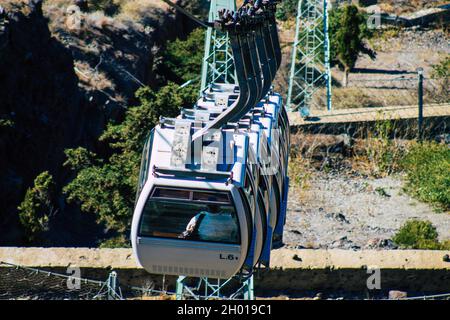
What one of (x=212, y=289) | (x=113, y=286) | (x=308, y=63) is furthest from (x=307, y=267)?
(x=308, y=63)

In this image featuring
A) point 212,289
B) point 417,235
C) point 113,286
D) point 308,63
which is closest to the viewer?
point 113,286

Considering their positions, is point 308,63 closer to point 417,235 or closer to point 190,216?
point 417,235

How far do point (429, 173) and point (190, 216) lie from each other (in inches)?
584

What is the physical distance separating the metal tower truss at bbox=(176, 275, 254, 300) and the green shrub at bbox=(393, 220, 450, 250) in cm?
536

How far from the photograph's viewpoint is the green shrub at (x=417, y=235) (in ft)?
73.3

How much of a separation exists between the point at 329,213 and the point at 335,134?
414cm

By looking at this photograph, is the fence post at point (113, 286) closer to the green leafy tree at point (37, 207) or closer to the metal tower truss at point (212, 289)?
the metal tower truss at point (212, 289)

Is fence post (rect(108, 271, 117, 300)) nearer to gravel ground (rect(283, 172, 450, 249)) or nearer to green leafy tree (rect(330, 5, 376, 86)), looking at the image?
gravel ground (rect(283, 172, 450, 249))

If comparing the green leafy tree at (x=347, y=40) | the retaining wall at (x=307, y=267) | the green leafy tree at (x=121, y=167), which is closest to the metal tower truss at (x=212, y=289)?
the retaining wall at (x=307, y=267)

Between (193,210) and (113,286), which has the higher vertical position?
(193,210)

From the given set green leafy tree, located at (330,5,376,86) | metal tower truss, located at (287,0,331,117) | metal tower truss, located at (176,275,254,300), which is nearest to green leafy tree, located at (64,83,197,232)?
metal tower truss, located at (176,275,254,300)

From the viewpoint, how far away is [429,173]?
26.6m

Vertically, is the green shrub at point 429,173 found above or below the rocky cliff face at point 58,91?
below

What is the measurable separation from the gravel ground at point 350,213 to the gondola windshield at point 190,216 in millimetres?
10273
